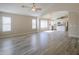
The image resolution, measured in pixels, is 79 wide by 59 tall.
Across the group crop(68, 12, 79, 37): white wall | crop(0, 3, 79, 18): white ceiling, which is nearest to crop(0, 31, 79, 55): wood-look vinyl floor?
crop(68, 12, 79, 37): white wall

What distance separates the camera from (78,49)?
220cm

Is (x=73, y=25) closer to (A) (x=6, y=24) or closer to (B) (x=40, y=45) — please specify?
(B) (x=40, y=45)

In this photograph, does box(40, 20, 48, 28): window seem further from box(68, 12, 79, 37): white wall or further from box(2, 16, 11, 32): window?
box(2, 16, 11, 32): window

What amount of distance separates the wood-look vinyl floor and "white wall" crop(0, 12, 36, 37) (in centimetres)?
12

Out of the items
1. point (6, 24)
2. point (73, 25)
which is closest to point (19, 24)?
point (6, 24)

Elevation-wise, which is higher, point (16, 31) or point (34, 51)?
point (16, 31)

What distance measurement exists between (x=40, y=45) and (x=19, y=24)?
643 millimetres

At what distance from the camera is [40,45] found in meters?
2.25

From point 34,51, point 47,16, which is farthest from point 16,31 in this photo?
point 47,16

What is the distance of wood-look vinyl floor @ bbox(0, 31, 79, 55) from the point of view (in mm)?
2146

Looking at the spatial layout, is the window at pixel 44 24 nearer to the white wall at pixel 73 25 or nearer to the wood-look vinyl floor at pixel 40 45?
the wood-look vinyl floor at pixel 40 45
